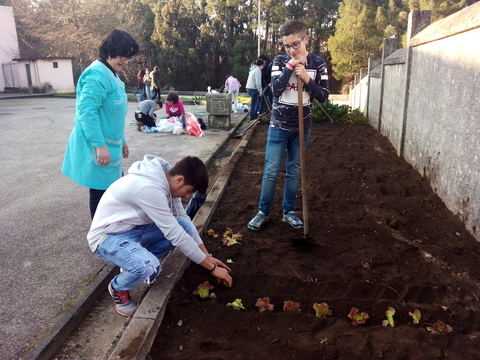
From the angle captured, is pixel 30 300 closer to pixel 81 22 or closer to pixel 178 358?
pixel 178 358

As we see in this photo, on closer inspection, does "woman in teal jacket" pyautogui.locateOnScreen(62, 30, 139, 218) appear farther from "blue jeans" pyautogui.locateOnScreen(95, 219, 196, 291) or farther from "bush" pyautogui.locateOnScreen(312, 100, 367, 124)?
"bush" pyautogui.locateOnScreen(312, 100, 367, 124)

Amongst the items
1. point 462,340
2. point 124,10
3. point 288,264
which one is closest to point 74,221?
point 288,264

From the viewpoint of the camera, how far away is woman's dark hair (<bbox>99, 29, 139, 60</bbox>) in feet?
10.8

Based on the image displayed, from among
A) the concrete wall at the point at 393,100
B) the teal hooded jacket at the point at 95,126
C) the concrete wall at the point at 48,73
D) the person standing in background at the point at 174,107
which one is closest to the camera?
the teal hooded jacket at the point at 95,126

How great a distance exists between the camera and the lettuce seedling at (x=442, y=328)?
98.0 inches

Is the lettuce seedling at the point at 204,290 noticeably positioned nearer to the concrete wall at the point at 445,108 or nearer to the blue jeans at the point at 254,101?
the concrete wall at the point at 445,108

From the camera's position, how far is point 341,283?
3.12m

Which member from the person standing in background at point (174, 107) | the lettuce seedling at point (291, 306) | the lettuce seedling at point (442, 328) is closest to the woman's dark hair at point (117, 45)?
the lettuce seedling at point (291, 306)

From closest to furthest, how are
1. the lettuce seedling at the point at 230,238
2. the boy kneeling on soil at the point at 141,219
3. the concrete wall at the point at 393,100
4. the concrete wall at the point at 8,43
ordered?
1. the boy kneeling on soil at the point at 141,219
2. the lettuce seedling at the point at 230,238
3. the concrete wall at the point at 393,100
4. the concrete wall at the point at 8,43

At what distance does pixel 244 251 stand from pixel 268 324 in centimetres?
115

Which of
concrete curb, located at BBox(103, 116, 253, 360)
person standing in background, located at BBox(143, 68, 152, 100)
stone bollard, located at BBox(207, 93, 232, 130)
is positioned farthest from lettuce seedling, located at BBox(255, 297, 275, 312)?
person standing in background, located at BBox(143, 68, 152, 100)

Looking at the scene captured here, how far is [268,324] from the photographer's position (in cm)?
263

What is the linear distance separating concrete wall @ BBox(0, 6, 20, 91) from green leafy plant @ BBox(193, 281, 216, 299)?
3323 centimetres

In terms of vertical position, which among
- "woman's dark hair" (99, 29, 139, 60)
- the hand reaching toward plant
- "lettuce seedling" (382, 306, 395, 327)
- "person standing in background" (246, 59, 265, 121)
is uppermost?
"woman's dark hair" (99, 29, 139, 60)
